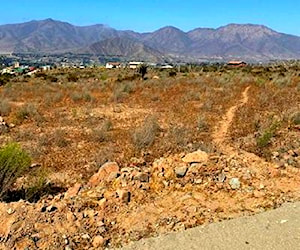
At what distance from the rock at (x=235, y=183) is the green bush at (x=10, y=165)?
432 cm

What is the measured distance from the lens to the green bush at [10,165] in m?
9.26

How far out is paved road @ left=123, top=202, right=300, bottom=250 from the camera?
6492mm

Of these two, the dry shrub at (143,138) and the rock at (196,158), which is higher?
the rock at (196,158)

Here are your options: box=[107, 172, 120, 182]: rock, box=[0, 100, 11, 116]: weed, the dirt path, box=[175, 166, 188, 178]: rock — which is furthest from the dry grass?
box=[175, 166, 188, 178]: rock

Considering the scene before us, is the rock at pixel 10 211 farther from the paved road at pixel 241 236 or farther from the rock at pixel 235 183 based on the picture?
the rock at pixel 235 183

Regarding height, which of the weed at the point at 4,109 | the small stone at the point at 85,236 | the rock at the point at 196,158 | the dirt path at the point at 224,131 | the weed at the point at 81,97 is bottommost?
the weed at the point at 81,97

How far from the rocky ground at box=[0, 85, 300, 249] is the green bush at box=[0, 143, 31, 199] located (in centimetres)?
143

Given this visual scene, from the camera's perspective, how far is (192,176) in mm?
8531

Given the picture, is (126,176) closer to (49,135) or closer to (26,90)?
(49,135)

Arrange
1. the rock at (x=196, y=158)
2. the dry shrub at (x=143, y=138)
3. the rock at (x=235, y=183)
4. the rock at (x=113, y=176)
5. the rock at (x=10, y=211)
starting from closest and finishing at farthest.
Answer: the rock at (x=10, y=211)
the rock at (x=235, y=183)
the rock at (x=113, y=176)
the rock at (x=196, y=158)
the dry shrub at (x=143, y=138)

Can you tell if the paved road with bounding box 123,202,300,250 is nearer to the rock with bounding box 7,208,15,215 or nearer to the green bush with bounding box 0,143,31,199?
the rock with bounding box 7,208,15,215

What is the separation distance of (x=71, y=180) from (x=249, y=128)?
26.6 ft

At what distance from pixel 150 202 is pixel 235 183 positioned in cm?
160

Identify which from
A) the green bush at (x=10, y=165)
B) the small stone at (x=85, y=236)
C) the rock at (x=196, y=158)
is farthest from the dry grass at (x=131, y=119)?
the small stone at (x=85, y=236)
